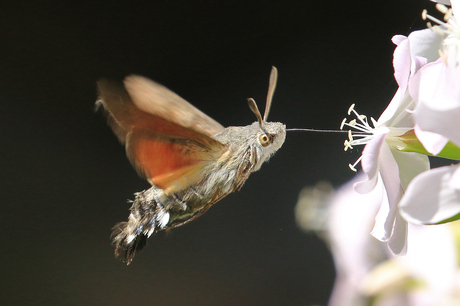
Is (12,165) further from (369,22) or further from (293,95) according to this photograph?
(369,22)

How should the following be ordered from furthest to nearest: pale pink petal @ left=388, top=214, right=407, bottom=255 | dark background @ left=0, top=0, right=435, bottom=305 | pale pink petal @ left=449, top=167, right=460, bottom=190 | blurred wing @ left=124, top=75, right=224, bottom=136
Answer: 1. dark background @ left=0, top=0, right=435, bottom=305
2. blurred wing @ left=124, top=75, right=224, bottom=136
3. pale pink petal @ left=388, top=214, right=407, bottom=255
4. pale pink petal @ left=449, top=167, right=460, bottom=190

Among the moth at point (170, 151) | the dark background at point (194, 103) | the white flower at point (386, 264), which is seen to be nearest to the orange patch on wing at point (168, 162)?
the moth at point (170, 151)

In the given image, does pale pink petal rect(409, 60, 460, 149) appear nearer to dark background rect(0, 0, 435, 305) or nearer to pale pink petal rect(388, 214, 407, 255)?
pale pink petal rect(388, 214, 407, 255)

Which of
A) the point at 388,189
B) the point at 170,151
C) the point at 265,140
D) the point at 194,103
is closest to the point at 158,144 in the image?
the point at 170,151

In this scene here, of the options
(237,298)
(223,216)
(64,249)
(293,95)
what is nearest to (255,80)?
(293,95)

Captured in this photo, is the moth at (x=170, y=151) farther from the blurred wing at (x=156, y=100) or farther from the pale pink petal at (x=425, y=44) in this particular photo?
the pale pink petal at (x=425, y=44)

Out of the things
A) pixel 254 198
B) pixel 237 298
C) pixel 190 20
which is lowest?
pixel 237 298

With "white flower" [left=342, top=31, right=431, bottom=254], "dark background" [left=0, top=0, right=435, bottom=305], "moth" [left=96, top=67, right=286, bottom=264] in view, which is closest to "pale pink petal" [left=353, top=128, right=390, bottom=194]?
"white flower" [left=342, top=31, right=431, bottom=254]
